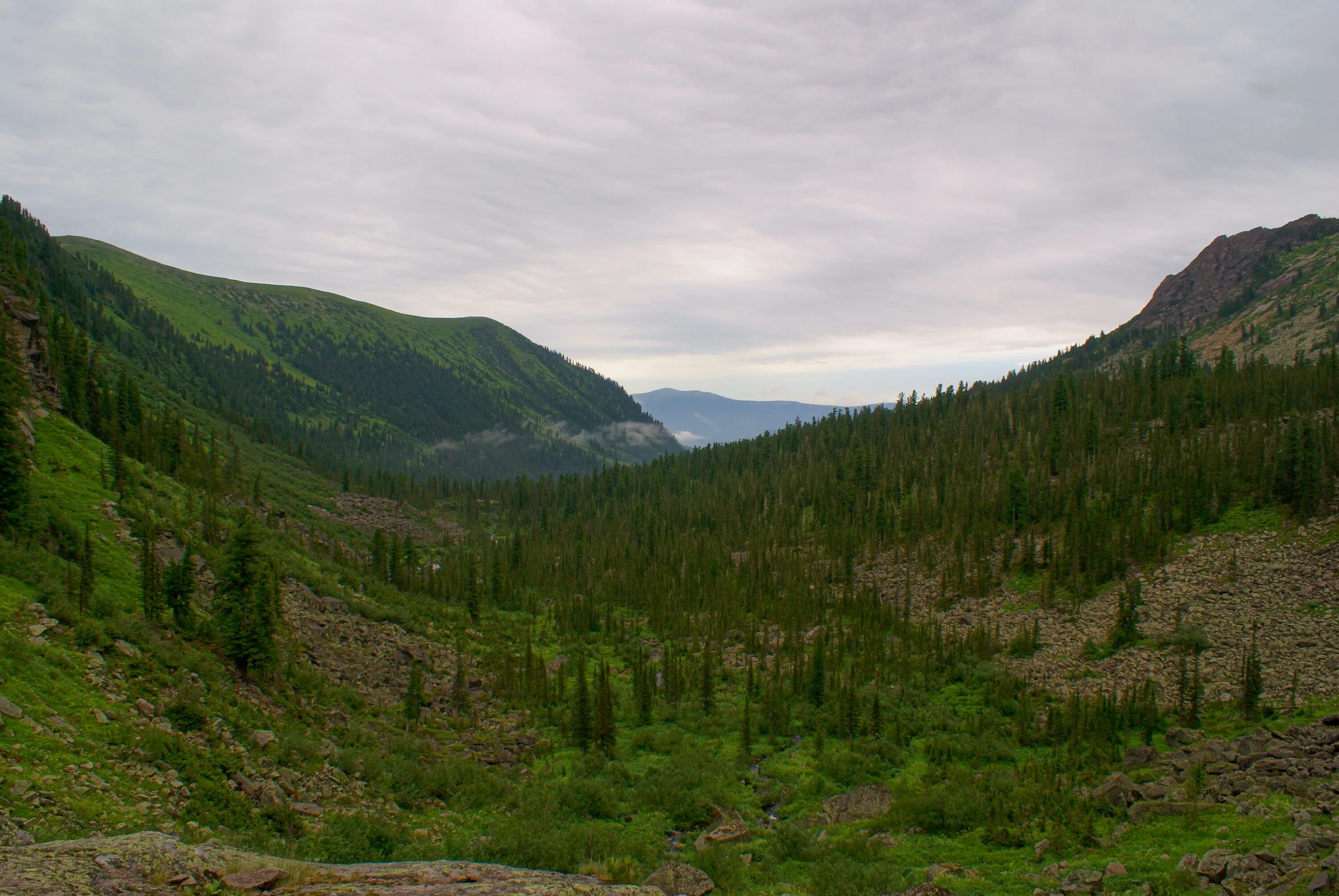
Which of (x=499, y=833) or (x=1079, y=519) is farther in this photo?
(x=1079, y=519)

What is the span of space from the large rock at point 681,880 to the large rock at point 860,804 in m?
11.6

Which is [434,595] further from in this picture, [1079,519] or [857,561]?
[1079,519]

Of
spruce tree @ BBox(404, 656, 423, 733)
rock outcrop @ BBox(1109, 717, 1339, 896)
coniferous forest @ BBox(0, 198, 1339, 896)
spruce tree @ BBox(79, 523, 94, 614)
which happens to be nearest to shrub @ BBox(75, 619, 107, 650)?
coniferous forest @ BBox(0, 198, 1339, 896)

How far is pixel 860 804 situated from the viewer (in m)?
33.6

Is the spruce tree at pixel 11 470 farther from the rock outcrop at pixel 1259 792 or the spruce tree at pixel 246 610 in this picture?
the rock outcrop at pixel 1259 792

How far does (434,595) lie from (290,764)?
196 ft

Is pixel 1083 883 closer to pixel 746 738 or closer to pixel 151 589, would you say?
pixel 746 738

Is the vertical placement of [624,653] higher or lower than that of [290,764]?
lower

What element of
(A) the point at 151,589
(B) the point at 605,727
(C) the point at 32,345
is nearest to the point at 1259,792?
(B) the point at 605,727

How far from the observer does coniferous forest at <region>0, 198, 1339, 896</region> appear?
22719 mm

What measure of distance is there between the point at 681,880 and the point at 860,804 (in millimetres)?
14261

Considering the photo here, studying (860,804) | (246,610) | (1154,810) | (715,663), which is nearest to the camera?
(1154,810)

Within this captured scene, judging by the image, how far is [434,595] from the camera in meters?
84.1

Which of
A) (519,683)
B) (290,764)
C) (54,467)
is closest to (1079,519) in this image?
(519,683)
